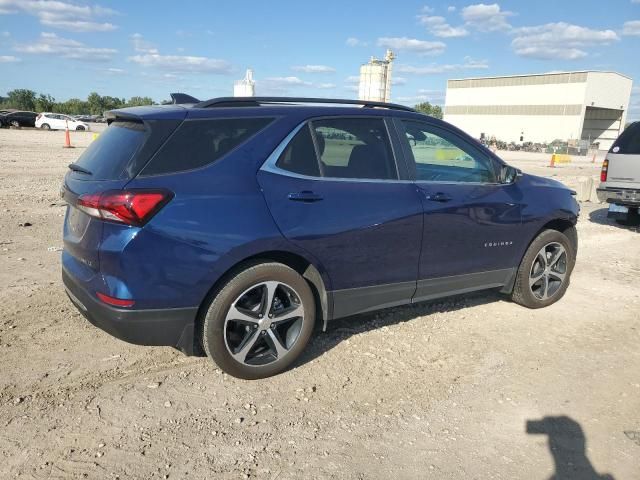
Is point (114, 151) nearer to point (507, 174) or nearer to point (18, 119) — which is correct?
point (507, 174)

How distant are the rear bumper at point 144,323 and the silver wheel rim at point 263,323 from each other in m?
0.25

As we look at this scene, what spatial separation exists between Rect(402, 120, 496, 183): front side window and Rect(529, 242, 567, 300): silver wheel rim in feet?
3.61

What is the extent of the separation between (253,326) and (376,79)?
202ft

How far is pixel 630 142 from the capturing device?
9.30 meters

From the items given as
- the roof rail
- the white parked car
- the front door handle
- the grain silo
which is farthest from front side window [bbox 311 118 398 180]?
the grain silo

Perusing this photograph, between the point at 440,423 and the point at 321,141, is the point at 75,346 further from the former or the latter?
the point at 440,423

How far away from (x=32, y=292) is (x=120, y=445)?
2.69m

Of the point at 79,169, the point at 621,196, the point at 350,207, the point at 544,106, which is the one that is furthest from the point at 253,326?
the point at 544,106

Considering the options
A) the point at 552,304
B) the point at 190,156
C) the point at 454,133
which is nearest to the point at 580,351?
the point at 552,304

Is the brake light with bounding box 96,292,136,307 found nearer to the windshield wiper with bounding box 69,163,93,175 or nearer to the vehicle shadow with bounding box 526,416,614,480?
the windshield wiper with bounding box 69,163,93,175

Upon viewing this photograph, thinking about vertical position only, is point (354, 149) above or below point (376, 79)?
below

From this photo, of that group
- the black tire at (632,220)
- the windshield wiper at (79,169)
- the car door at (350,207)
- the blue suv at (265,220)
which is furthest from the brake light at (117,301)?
the black tire at (632,220)

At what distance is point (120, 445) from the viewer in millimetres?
2838

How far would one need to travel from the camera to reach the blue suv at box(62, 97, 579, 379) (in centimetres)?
306
